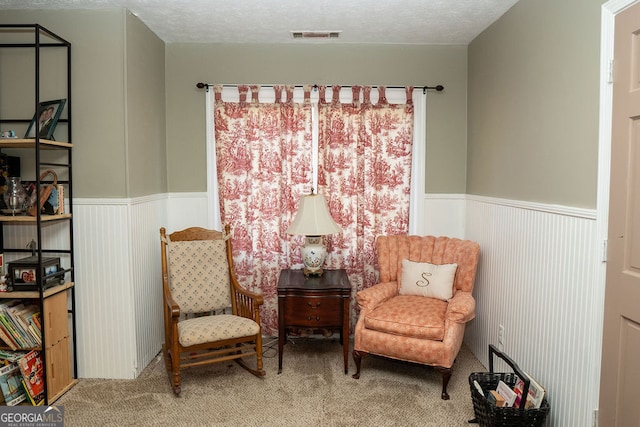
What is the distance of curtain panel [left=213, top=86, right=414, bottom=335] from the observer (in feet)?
13.3

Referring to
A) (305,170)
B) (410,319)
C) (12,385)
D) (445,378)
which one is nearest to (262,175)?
(305,170)

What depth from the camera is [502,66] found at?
3330 millimetres

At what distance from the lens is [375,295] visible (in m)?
Answer: 3.44

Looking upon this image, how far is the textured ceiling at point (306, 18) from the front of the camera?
3.12 meters

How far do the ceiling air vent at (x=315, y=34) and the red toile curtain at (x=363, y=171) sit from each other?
16.0 inches

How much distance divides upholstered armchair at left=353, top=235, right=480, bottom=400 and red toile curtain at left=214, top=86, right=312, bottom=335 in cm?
89

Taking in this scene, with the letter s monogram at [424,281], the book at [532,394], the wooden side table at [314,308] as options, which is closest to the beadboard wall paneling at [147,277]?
the wooden side table at [314,308]

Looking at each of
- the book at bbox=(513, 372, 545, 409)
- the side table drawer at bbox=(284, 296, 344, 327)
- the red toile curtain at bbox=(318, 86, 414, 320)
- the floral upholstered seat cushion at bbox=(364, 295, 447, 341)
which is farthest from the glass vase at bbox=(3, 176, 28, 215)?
the book at bbox=(513, 372, 545, 409)

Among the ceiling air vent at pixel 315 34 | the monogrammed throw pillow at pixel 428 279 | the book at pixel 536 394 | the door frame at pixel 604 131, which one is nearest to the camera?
the door frame at pixel 604 131

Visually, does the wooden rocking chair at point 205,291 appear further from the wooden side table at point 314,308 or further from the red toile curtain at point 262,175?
the red toile curtain at point 262,175

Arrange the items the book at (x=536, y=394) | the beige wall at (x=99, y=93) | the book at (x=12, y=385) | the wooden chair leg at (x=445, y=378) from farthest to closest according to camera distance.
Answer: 1. the beige wall at (x=99, y=93)
2. the wooden chair leg at (x=445, y=378)
3. the book at (x=12, y=385)
4. the book at (x=536, y=394)

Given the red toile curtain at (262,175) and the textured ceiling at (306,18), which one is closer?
the textured ceiling at (306,18)

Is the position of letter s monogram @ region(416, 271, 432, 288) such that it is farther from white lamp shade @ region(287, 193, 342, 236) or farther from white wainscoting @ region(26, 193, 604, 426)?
white lamp shade @ region(287, 193, 342, 236)

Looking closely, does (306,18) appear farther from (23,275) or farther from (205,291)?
(23,275)
